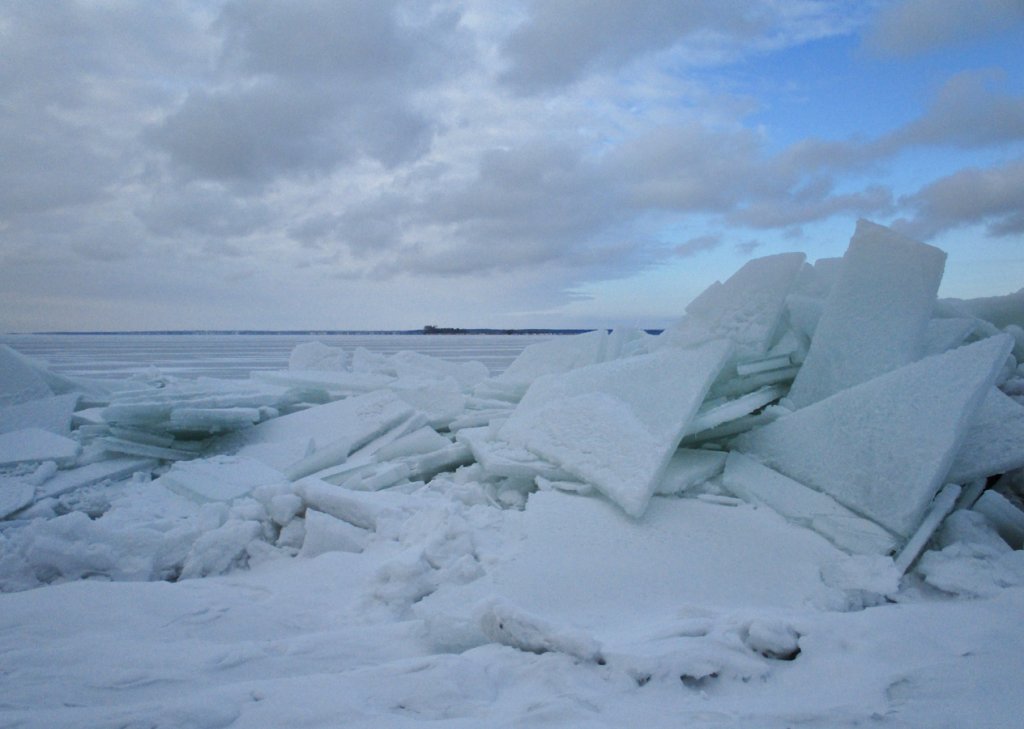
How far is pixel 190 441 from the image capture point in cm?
421

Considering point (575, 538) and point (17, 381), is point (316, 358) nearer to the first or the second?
point (17, 381)

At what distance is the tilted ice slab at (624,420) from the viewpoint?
9.57 feet

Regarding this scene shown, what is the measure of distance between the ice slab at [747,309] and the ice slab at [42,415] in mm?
4626

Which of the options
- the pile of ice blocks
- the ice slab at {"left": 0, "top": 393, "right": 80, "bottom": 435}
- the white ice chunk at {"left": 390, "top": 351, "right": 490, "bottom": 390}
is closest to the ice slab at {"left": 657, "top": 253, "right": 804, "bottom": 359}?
the pile of ice blocks

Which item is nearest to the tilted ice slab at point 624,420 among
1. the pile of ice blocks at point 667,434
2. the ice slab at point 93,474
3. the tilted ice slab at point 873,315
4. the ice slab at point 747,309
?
the pile of ice blocks at point 667,434

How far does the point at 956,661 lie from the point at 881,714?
477 mm

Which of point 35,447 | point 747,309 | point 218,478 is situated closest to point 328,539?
point 218,478

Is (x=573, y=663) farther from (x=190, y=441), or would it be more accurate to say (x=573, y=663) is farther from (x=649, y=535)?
(x=190, y=441)

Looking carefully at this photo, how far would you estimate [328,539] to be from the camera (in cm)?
274

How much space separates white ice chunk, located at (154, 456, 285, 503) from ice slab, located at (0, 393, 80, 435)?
5.44ft

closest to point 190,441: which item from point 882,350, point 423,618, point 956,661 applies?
point 423,618

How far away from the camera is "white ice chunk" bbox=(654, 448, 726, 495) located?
3066 mm

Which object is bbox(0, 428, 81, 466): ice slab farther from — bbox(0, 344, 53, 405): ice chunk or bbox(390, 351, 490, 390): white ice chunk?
bbox(390, 351, 490, 390): white ice chunk

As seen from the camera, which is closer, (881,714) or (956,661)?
(881,714)
